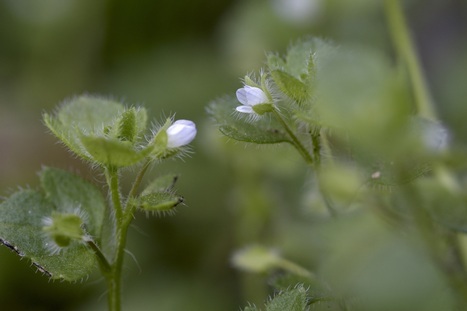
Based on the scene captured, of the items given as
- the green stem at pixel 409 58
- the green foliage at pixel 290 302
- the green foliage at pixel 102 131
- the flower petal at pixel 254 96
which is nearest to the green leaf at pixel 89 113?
the green foliage at pixel 102 131

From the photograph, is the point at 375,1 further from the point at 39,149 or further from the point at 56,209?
the point at 56,209

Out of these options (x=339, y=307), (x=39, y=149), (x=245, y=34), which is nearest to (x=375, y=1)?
(x=245, y=34)

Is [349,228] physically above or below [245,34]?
below

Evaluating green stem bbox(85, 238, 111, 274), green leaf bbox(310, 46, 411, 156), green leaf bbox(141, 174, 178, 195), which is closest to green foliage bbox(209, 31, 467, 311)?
green leaf bbox(310, 46, 411, 156)

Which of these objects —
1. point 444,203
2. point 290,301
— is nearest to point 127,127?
point 290,301

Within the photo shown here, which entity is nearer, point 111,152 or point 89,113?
point 111,152

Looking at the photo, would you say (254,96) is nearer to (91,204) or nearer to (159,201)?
(159,201)

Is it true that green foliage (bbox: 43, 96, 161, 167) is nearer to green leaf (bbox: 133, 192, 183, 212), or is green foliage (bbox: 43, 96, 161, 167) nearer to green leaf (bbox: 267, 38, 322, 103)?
green leaf (bbox: 133, 192, 183, 212)
